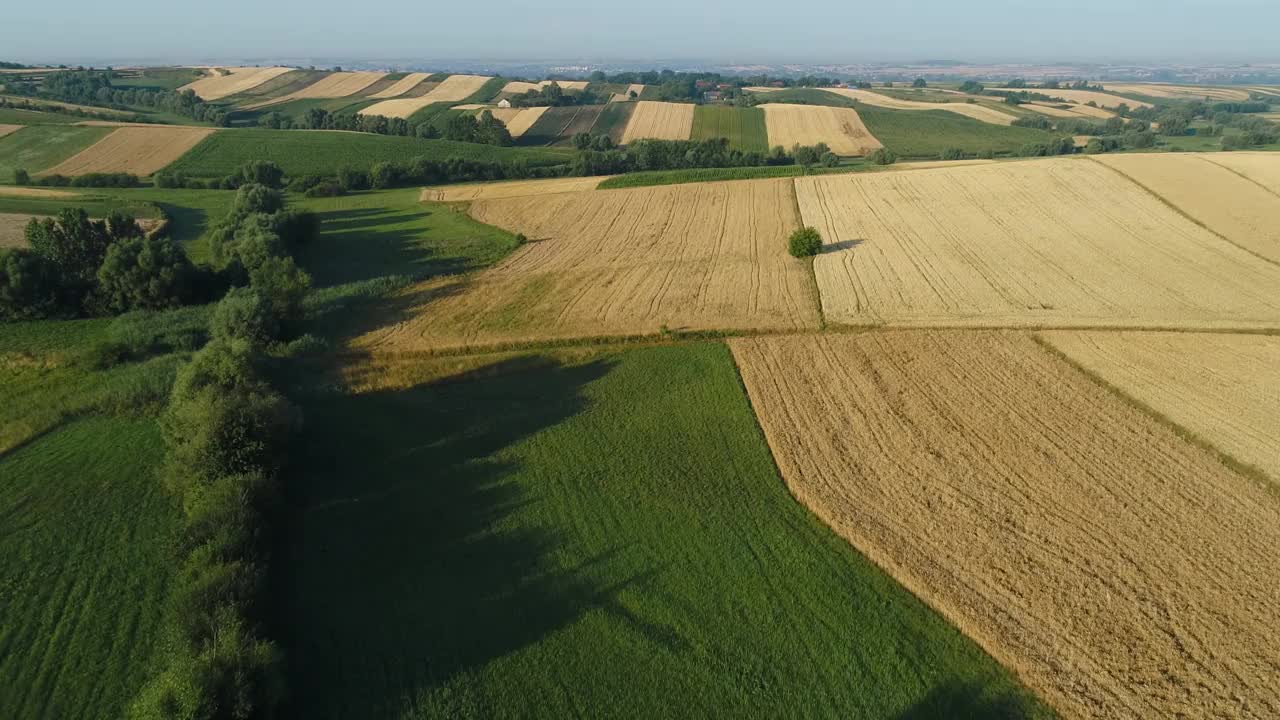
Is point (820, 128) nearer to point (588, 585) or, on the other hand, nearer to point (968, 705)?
point (588, 585)

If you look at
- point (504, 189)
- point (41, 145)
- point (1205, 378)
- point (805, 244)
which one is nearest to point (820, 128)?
point (504, 189)

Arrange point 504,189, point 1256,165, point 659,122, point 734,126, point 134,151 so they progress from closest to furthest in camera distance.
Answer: point 1256,165
point 504,189
point 134,151
point 734,126
point 659,122

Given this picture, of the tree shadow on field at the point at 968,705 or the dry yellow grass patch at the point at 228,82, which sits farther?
the dry yellow grass patch at the point at 228,82

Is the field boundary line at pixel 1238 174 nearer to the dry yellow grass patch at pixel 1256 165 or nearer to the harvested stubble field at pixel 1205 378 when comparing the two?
the dry yellow grass patch at pixel 1256 165

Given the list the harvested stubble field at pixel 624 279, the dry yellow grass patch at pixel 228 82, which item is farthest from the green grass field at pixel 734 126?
the dry yellow grass patch at pixel 228 82

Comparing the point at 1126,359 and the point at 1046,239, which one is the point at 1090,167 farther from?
the point at 1126,359

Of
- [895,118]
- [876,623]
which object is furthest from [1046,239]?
[895,118]

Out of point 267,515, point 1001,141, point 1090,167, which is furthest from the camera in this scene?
point 1001,141
